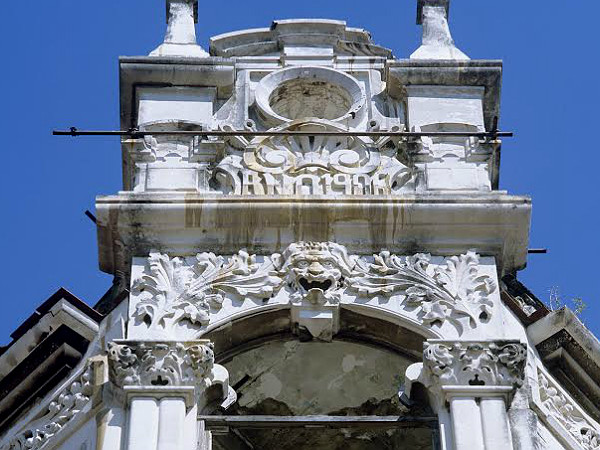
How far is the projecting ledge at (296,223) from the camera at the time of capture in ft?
59.5

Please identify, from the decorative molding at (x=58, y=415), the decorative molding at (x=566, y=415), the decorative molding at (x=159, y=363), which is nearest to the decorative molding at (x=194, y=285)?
the decorative molding at (x=159, y=363)

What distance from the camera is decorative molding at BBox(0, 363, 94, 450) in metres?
17.1

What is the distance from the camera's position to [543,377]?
57.3 ft

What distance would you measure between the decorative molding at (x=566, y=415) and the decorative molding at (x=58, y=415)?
3.68m

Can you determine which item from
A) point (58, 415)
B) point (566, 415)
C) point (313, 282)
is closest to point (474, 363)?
point (566, 415)

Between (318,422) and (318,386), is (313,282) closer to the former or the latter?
(318,422)

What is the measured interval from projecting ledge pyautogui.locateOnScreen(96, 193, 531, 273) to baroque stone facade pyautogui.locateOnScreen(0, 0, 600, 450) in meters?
0.02

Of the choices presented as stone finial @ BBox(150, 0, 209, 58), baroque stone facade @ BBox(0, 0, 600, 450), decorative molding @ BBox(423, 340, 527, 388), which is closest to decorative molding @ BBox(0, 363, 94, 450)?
baroque stone facade @ BBox(0, 0, 600, 450)

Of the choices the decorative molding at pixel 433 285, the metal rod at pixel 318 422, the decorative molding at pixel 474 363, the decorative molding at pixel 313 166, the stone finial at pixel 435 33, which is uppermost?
the stone finial at pixel 435 33

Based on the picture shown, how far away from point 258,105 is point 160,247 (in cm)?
230

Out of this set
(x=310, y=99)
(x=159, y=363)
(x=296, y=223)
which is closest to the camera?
(x=159, y=363)

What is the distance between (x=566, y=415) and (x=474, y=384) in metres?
1.05

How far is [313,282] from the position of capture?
17703mm

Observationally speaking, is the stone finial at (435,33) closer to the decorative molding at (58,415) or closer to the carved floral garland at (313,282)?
the carved floral garland at (313,282)
